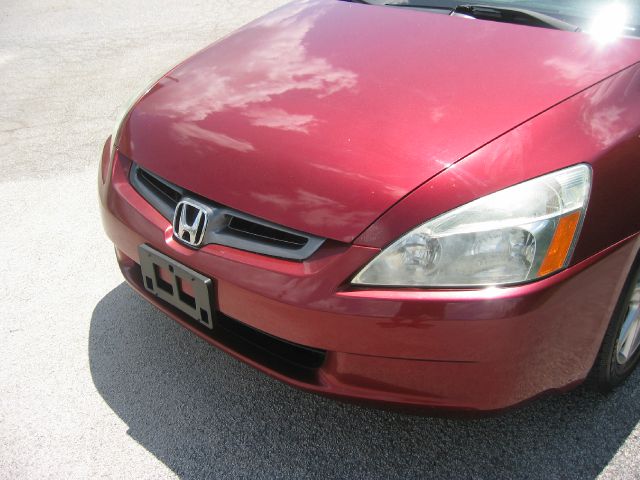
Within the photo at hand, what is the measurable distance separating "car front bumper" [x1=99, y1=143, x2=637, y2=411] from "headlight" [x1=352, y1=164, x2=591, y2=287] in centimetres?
3

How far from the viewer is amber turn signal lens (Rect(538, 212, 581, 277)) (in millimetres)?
1506

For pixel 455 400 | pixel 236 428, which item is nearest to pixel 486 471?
pixel 455 400

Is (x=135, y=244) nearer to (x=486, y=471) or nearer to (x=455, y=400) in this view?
(x=455, y=400)

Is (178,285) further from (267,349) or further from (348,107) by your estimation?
(348,107)

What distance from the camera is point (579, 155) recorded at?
1.58 m

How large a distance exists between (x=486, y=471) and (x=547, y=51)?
1244mm

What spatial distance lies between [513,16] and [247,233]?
3.97ft

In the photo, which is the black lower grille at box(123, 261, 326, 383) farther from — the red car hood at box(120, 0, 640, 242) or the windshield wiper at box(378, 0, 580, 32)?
the windshield wiper at box(378, 0, 580, 32)

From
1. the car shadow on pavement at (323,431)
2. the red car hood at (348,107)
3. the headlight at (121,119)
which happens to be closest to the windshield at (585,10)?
the red car hood at (348,107)

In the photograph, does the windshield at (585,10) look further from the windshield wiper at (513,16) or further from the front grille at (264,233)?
the front grille at (264,233)

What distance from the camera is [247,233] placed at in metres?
1.71

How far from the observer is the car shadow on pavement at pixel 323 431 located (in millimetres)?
1873

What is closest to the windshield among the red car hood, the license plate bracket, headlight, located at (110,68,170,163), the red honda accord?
the red honda accord

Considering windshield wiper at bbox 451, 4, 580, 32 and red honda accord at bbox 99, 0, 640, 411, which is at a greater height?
windshield wiper at bbox 451, 4, 580, 32
